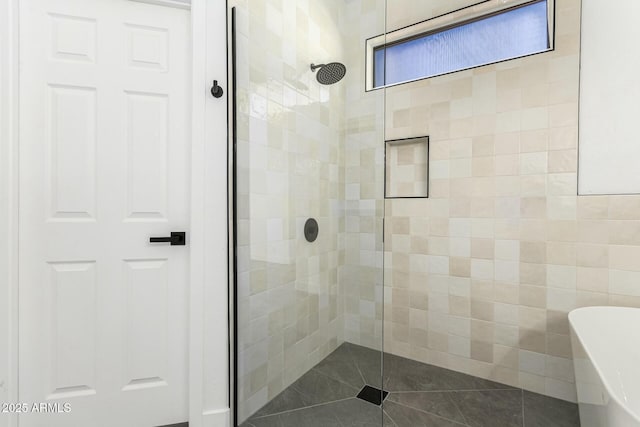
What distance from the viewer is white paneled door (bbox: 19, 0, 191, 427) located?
127cm

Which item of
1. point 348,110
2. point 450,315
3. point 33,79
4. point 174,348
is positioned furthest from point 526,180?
point 33,79

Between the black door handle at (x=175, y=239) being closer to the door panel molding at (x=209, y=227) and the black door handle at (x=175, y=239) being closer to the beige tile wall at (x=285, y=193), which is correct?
the door panel molding at (x=209, y=227)

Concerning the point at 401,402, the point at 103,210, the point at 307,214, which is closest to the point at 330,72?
the point at 307,214

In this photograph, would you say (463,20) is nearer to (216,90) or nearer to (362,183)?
(362,183)

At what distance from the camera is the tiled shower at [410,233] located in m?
1.24

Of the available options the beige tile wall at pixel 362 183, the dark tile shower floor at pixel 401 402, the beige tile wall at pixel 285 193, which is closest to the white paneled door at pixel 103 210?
the beige tile wall at pixel 285 193

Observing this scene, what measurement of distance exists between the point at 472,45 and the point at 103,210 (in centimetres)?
231

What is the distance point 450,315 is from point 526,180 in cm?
95

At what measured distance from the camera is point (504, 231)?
1.76 metres

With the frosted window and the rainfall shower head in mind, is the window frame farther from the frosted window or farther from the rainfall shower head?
the rainfall shower head

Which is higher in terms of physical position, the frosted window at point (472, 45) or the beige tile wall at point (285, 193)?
the frosted window at point (472, 45)

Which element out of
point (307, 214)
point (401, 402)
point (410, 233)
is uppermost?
point (307, 214)

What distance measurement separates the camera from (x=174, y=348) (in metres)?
1.44

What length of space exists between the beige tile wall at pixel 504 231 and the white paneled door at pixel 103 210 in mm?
1401
